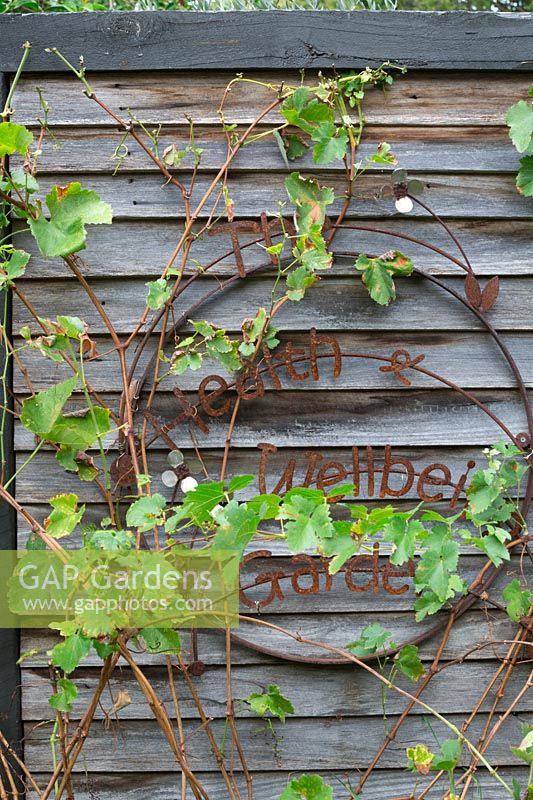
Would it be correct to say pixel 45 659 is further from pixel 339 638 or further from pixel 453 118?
pixel 453 118

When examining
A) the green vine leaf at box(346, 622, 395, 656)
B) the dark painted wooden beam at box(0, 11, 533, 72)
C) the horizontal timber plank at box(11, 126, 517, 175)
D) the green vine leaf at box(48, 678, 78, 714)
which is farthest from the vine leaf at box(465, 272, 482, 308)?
the green vine leaf at box(48, 678, 78, 714)

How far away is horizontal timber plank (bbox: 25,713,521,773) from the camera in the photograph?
176 centimetres

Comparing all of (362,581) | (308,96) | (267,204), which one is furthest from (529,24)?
(362,581)

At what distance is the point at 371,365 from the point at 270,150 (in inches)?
22.4

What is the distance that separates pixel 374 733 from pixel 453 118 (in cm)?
148

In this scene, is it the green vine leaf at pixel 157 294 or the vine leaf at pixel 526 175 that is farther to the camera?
the vine leaf at pixel 526 175

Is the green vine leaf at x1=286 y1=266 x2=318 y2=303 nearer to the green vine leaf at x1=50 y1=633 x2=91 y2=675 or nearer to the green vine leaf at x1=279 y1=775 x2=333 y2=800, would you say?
the green vine leaf at x1=50 y1=633 x2=91 y2=675

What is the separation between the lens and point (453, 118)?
5.96 feet

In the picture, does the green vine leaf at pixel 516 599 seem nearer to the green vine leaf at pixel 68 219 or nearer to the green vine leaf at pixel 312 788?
the green vine leaf at pixel 312 788

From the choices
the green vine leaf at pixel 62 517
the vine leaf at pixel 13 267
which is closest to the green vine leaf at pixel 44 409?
the green vine leaf at pixel 62 517

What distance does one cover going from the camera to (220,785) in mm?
1770

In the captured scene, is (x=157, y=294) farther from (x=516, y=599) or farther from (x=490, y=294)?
(x=516, y=599)

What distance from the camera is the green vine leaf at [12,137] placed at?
1352mm

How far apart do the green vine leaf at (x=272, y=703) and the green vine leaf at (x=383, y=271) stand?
915 millimetres
